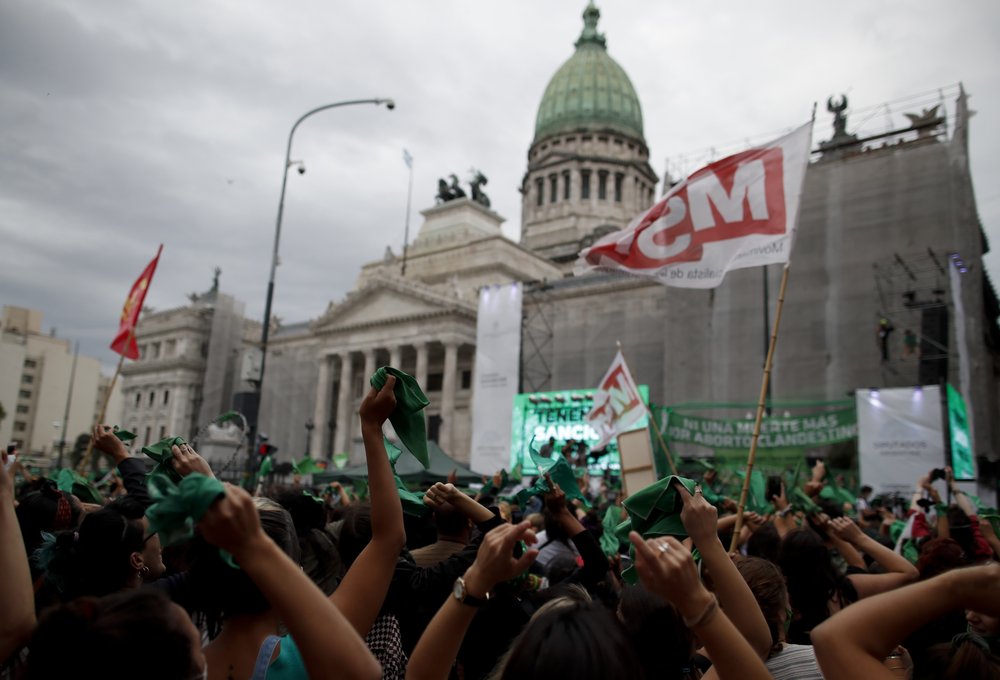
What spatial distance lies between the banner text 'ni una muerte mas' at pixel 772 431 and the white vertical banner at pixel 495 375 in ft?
51.0

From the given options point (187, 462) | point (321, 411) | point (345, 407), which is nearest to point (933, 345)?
point (187, 462)

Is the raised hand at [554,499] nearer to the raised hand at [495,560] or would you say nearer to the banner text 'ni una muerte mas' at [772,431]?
the raised hand at [495,560]

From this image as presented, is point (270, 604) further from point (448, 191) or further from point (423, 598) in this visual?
point (448, 191)

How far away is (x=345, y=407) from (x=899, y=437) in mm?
33874

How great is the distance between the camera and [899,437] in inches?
855

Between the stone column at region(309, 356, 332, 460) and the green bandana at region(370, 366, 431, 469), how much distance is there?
47475 millimetres

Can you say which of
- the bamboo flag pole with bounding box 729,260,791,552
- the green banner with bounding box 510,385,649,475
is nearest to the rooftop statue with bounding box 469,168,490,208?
the green banner with bounding box 510,385,649,475

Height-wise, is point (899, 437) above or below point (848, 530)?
above

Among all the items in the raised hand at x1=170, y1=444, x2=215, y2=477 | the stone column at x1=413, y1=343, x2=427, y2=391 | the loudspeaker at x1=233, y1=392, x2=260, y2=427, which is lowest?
the raised hand at x1=170, y1=444, x2=215, y2=477

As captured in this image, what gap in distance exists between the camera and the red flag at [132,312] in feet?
52.5

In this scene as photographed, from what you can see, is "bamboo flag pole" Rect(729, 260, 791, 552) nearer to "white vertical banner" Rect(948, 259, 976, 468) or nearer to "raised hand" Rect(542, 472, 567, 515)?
"raised hand" Rect(542, 472, 567, 515)

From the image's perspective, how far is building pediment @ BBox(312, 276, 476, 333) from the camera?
46062 millimetres

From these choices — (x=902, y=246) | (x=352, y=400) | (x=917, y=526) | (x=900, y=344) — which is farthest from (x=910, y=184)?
(x=352, y=400)

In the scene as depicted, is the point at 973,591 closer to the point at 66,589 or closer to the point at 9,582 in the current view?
the point at 9,582
